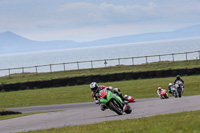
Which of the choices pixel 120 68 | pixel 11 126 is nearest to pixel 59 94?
pixel 120 68

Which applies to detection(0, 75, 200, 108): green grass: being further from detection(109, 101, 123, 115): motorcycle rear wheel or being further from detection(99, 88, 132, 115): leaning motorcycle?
detection(99, 88, 132, 115): leaning motorcycle

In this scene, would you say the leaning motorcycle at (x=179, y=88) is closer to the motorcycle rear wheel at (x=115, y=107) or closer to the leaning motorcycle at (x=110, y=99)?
the motorcycle rear wheel at (x=115, y=107)

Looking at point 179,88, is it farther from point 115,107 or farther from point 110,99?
point 110,99

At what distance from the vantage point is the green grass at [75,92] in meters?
29.8

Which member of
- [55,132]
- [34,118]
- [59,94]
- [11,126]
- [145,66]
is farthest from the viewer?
[145,66]

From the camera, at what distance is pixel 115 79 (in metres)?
38.6

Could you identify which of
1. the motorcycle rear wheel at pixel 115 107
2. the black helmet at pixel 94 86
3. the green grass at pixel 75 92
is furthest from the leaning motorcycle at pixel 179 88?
the black helmet at pixel 94 86

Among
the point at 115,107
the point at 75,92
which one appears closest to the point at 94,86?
the point at 115,107

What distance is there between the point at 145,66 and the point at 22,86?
49.7 ft

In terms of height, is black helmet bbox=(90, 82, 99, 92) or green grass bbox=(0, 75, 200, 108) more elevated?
black helmet bbox=(90, 82, 99, 92)

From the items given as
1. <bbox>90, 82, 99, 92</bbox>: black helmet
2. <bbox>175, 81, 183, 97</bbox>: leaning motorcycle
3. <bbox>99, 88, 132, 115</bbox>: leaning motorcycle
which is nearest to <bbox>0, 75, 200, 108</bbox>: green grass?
<bbox>175, 81, 183, 97</bbox>: leaning motorcycle

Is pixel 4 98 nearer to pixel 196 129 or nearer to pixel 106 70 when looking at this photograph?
pixel 106 70

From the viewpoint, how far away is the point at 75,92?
→ 33969 millimetres

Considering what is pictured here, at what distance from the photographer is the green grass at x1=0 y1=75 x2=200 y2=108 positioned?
29803mm
